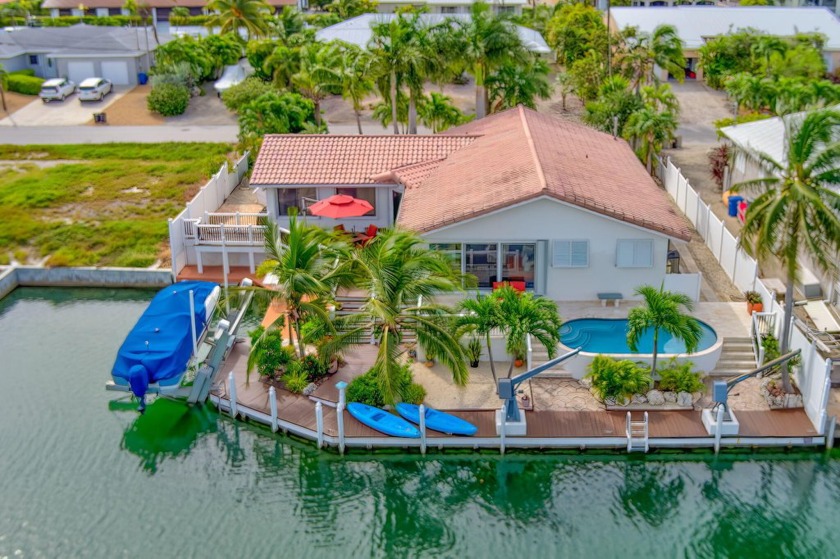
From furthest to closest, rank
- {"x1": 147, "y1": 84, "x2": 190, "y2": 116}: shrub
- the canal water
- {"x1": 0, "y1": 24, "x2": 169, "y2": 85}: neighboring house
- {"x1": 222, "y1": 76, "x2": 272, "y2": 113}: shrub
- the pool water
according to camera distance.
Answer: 1. {"x1": 0, "y1": 24, "x2": 169, "y2": 85}: neighboring house
2. {"x1": 147, "y1": 84, "x2": 190, "y2": 116}: shrub
3. {"x1": 222, "y1": 76, "x2": 272, "y2": 113}: shrub
4. the pool water
5. the canal water

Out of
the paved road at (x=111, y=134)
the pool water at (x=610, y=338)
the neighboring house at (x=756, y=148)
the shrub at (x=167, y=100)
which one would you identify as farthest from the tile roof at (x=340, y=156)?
the shrub at (x=167, y=100)

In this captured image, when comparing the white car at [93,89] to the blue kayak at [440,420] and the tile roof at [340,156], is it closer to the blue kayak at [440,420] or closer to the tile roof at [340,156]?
the tile roof at [340,156]

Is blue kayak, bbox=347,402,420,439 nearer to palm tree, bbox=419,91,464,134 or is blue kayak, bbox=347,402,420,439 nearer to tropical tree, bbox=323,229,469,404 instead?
tropical tree, bbox=323,229,469,404

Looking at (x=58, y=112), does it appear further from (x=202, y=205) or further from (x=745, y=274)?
(x=745, y=274)

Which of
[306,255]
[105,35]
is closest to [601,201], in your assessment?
[306,255]

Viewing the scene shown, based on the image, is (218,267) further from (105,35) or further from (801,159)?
(105,35)

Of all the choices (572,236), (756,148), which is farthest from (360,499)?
(756,148)

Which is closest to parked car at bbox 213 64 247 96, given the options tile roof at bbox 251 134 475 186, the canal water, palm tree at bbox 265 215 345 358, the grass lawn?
the grass lawn
